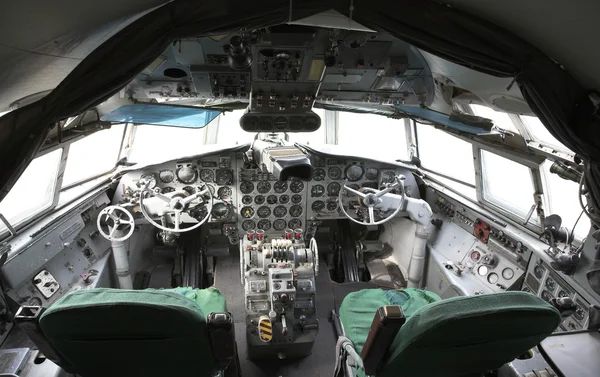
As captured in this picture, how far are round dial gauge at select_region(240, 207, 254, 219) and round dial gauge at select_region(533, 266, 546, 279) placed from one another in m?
2.84

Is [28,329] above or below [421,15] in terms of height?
below

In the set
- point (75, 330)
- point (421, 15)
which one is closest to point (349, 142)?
point (421, 15)

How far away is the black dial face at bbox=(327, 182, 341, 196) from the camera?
4.65 metres

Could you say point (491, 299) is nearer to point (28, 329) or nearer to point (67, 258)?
point (28, 329)

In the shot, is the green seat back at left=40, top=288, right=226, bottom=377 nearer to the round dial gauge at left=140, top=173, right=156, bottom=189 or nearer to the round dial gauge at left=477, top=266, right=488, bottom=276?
the round dial gauge at left=140, top=173, right=156, bottom=189

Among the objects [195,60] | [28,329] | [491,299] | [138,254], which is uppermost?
[195,60]

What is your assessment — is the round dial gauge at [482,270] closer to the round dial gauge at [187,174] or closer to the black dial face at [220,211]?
the black dial face at [220,211]

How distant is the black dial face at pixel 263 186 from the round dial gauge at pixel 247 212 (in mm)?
245

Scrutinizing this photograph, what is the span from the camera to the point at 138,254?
15.2 ft

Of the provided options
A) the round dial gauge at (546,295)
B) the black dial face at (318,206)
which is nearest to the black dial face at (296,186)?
the black dial face at (318,206)

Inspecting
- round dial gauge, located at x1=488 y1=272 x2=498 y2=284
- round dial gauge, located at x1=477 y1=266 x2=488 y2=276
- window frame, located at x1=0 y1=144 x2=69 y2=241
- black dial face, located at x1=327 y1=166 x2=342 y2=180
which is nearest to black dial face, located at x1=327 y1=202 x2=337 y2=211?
black dial face, located at x1=327 y1=166 x2=342 y2=180

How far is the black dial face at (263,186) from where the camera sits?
4.52 m

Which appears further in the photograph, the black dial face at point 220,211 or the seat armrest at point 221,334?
the black dial face at point 220,211

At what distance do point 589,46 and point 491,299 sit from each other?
41.3 inches
